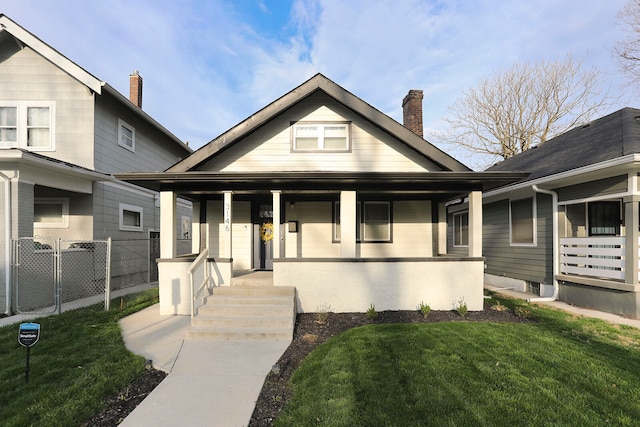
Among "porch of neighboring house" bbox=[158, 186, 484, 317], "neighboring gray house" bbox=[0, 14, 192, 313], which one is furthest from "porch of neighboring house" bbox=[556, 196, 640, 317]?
"neighboring gray house" bbox=[0, 14, 192, 313]

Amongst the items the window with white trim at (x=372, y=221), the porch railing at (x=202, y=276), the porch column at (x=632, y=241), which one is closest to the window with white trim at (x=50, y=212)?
the porch railing at (x=202, y=276)

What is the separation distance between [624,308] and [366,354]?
21.3ft

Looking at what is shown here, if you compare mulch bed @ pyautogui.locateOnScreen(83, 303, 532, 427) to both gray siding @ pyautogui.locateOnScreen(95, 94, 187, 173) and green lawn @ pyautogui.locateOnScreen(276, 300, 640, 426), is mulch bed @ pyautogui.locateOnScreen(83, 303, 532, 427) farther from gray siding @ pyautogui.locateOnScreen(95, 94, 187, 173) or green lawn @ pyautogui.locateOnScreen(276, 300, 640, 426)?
gray siding @ pyautogui.locateOnScreen(95, 94, 187, 173)

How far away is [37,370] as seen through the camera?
4.21 metres

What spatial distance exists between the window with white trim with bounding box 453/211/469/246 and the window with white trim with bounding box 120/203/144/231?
12842 mm

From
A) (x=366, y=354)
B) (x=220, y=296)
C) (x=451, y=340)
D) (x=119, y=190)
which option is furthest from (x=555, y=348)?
(x=119, y=190)

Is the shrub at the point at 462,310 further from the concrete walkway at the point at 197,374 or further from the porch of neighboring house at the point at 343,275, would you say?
the concrete walkway at the point at 197,374

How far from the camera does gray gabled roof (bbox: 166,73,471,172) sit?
779 centimetres

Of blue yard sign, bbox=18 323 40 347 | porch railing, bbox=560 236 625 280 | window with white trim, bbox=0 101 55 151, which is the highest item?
window with white trim, bbox=0 101 55 151

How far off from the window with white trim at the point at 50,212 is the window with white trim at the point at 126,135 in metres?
2.76

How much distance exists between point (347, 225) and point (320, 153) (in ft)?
7.42

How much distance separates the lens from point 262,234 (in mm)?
9289

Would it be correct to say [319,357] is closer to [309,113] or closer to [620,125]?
[309,113]

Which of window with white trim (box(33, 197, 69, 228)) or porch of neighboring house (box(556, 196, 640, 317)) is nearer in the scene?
porch of neighboring house (box(556, 196, 640, 317))
